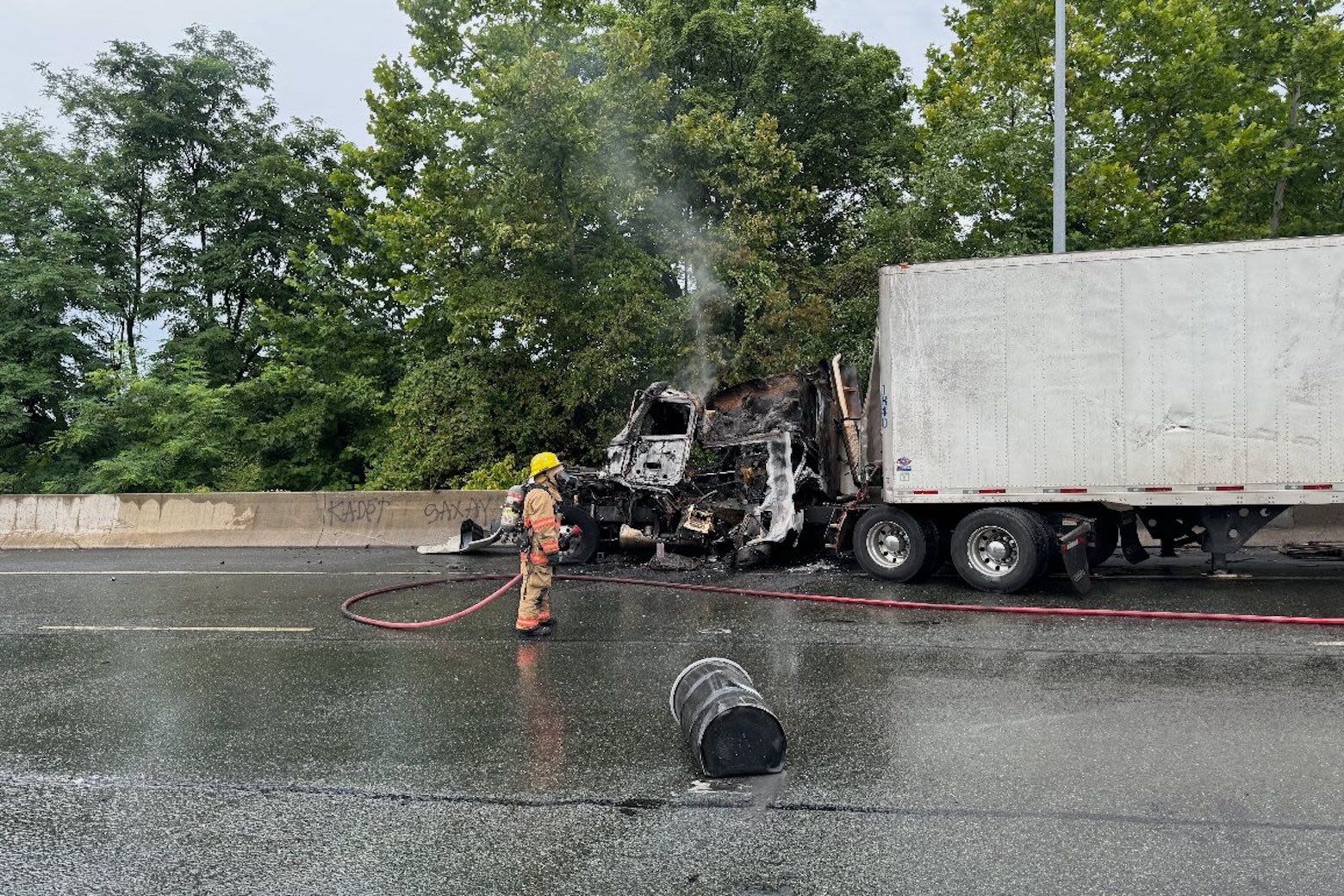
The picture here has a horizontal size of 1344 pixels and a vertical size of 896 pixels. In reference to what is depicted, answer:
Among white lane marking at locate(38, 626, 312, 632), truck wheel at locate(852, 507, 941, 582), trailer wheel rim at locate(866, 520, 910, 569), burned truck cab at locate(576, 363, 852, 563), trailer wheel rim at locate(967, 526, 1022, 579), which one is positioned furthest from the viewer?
burned truck cab at locate(576, 363, 852, 563)

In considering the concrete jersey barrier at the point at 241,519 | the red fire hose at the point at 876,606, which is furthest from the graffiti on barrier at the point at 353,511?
the red fire hose at the point at 876,606

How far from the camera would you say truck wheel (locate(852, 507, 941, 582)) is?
10648 mm

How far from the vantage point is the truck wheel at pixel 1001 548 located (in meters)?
9.83

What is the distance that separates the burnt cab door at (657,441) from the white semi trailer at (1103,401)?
→ 2.97 meters

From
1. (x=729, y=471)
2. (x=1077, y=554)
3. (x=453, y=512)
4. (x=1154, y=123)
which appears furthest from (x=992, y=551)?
(x=1154, y=123)

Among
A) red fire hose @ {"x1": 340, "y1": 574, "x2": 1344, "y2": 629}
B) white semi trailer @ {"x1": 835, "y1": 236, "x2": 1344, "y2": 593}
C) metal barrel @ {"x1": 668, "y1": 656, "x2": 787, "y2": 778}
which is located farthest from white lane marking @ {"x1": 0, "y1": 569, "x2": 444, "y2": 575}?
metal barrel @ {"x1": 668, "y1": 656, "x2": 787, "y2": 778}

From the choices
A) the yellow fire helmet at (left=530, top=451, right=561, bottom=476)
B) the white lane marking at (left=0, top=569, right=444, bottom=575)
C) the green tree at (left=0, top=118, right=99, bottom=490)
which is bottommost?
the white lane marking at (left=0, top=569, right=444, bottom=575)

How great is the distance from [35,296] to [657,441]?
60.9 ft

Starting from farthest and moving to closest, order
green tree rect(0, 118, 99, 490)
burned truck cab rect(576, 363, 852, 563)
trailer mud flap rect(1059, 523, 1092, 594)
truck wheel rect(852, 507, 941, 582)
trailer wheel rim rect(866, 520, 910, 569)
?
green tree rect(0, 118, 99, 490), burned truck cab rect(576, 363, 852, 563), trailer wheel rim rect(866, 520, 910, 569), truck wheel rect(852, 507, 941, 582), trailer mud flap rect(1059, 523, 1092, 594)

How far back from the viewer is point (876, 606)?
957cm

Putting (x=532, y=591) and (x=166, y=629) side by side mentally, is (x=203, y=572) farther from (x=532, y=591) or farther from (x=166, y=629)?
(x=532, y=591)

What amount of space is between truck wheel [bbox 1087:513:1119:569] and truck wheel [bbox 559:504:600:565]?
245 inches

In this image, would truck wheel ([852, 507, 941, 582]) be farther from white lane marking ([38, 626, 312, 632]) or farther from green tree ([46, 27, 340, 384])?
green tree ([46, 27, 340, 384])

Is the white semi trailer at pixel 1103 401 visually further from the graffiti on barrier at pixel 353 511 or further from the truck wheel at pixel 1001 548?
the graffiti on barrier at pixel 353 511
